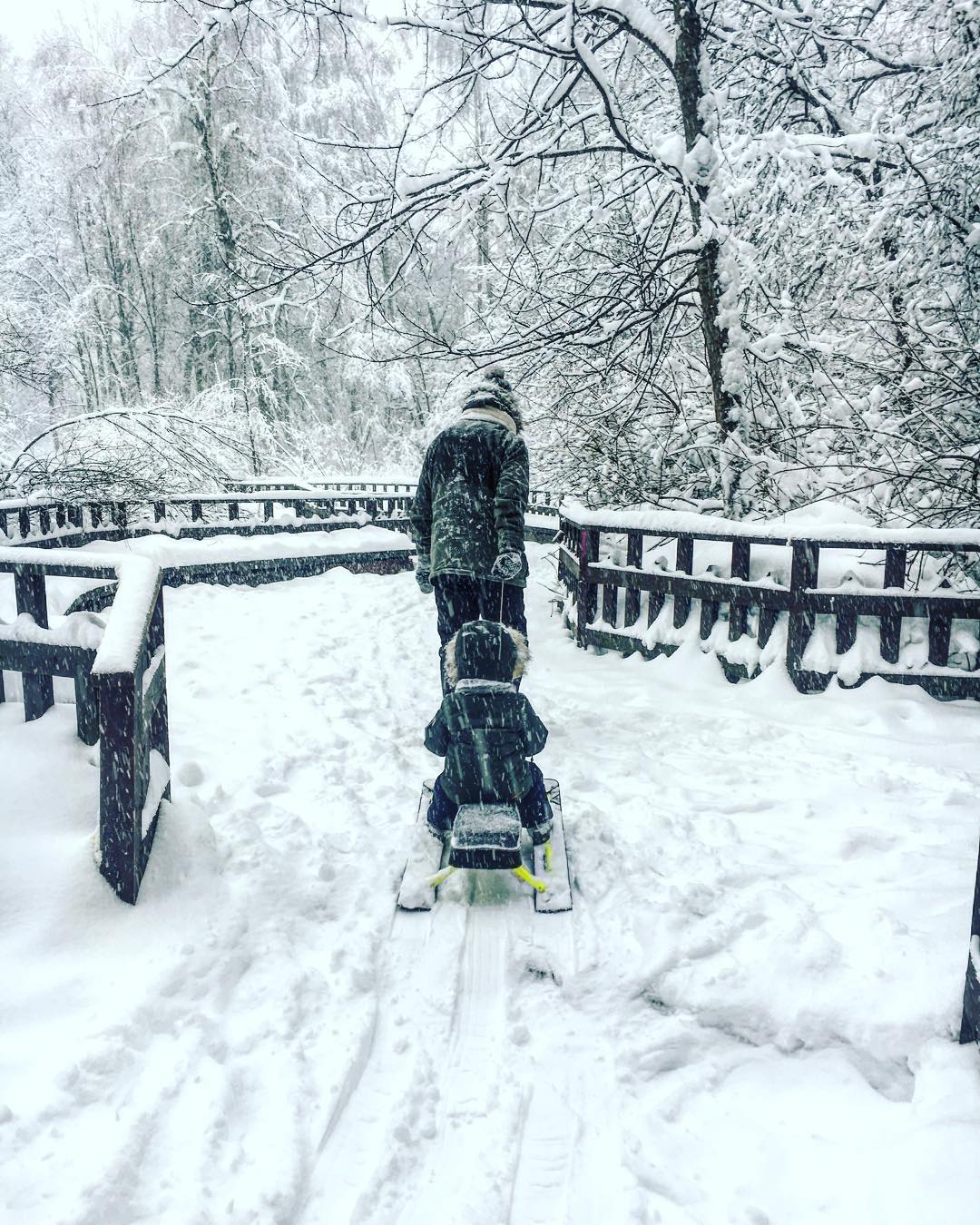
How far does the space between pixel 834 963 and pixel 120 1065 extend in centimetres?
219

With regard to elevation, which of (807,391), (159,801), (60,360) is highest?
(60,360)

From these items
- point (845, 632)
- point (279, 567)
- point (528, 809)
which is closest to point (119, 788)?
point (528, 809)

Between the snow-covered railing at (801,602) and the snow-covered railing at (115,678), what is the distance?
407cm

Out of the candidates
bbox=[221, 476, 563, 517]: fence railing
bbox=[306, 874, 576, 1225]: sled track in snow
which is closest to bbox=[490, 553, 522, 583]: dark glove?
bbox=[306, 874, 576, 1225]: sled track in snow

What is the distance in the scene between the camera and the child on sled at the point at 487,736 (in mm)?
3119

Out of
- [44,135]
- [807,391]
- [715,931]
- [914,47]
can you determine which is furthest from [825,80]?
[44,135]

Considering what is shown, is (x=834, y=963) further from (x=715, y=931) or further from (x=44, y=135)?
(x=44, y=135)

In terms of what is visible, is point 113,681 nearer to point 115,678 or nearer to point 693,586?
point 115,678

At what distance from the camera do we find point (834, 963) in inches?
99.7

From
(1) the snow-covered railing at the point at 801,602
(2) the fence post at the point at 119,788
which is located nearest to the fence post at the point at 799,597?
(1) the snow-covered railing at the point at 801,602

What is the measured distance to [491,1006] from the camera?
2.45m

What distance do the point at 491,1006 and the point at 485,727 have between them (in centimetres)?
104

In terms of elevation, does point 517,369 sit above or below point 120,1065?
above

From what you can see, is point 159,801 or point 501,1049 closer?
point 501,1049
